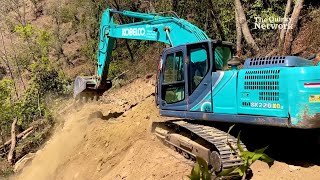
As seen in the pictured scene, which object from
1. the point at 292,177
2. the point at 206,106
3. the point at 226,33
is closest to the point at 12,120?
the point at 226,33

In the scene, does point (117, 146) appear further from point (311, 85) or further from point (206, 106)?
point (311, 85)

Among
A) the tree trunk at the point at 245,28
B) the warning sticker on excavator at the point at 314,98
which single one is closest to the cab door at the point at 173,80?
the warning sticker on excavator at the point at 314,98

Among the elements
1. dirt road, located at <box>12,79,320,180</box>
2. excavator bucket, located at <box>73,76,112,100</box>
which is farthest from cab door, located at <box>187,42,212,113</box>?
excavator bucket, located at <box>73,76,112,100</box>

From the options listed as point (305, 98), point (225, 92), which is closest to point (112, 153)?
point (225, 92)

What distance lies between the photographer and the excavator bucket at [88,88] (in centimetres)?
1048

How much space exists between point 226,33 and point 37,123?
339 inches

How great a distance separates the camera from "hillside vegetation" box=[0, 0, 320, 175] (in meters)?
13.9

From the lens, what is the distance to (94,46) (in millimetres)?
25906

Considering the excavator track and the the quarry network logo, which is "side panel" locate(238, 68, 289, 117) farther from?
the the quarry network logo

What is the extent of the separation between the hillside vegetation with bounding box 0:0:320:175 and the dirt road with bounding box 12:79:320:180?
101 inches

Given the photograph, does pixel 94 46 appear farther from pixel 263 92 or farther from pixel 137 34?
pixel 263 92

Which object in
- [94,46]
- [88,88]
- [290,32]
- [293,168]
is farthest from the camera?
[94,46]

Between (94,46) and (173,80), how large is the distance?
18.8m

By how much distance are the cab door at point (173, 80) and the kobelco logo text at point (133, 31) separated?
1.62 meters
